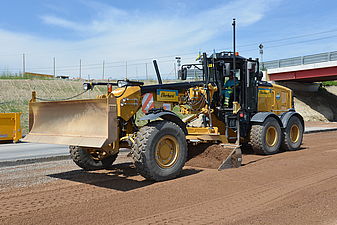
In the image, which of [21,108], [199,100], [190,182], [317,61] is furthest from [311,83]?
[190,182]

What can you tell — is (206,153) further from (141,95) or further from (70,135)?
(70,135)

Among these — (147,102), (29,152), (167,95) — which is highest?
(167,95)

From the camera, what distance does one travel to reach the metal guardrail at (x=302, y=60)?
30062 mm

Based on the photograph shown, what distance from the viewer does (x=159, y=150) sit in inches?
260

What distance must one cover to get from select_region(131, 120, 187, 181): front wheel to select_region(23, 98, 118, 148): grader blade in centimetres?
55

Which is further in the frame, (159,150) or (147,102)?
(147,102)

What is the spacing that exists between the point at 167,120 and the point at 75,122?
5.99 feet

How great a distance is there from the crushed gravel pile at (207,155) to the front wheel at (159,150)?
1.33 m

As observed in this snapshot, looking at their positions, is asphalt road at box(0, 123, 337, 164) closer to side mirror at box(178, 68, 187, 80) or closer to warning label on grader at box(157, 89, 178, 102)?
side mirror at box(178, 68, 187, 80)

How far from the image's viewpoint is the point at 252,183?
6301 millimetres

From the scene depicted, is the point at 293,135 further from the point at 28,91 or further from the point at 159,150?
the point at 28,91

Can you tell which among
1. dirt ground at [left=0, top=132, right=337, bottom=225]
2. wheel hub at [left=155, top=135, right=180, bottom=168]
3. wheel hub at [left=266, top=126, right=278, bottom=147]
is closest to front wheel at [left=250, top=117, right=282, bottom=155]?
wheel hub at [left=266, top=126, right=278, bottom=147]

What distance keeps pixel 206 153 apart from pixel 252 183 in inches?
86.7

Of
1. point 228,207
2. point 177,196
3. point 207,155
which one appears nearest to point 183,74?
point 207,155
